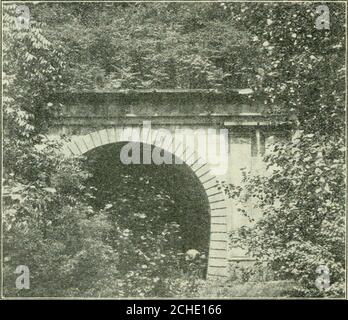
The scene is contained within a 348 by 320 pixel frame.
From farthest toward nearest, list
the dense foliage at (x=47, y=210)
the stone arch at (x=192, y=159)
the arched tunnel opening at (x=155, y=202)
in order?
the arched tunnel opening at (x=155, y=202), the stone arch at (x=192, y=159), the dense foliage at (x=47, y=210)

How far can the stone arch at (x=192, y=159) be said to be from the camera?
26.8 feet

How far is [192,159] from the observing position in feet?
26.8

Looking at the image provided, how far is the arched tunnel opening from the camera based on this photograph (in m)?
8.61

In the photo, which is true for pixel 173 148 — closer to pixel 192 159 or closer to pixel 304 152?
pixel 192 159

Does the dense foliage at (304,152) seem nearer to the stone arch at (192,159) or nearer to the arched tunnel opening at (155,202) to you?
the stone arch at (192,159)

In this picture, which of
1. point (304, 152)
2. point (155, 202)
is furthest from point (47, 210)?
point (304, 152)

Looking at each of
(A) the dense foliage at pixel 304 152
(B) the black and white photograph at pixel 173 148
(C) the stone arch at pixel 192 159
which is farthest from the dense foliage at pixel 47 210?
(A) the dense foliage at pixel 304 152

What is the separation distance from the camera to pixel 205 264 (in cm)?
873

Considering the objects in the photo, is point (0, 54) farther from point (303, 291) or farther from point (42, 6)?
point (303, 291)

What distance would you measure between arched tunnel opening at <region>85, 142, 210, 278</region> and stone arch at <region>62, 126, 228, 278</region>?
19 cm

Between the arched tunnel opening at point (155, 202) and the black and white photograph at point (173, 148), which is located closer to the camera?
the black and white photograph at point (173, 148)

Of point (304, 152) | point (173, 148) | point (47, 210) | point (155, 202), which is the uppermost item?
point (173, 148)

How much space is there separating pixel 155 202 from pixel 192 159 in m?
1.29

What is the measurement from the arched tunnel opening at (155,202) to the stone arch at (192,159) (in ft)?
0.61
